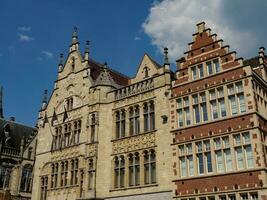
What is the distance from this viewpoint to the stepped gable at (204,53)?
74.9ft

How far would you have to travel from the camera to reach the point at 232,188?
20.0 meters

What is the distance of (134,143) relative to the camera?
25875 millimetres

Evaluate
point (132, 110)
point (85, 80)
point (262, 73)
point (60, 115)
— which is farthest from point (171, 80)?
point (60, 115)

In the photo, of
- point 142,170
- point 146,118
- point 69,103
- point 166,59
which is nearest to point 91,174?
point 142,170

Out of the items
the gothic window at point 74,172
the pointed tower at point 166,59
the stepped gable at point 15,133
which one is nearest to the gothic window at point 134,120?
the pointed tower at point 166,59

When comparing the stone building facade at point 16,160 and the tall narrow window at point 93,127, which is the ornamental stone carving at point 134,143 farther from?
the stone building facade at point 16,160

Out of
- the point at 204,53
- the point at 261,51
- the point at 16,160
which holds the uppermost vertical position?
the point at 261,51

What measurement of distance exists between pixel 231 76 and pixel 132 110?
8114 millimetres

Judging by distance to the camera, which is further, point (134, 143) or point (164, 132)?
point (134, 143)

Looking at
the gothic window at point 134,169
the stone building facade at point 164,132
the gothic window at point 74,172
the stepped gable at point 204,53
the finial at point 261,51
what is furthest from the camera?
the gothic window at point 74,172

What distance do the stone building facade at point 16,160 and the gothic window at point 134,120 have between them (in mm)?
18087

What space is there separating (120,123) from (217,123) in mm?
8368

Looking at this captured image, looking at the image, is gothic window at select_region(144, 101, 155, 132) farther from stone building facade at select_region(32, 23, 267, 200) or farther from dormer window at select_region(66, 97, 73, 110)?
dormer window at select_region(66, 97, 73, 110)

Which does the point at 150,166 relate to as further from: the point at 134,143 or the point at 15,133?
the point at 15,133
